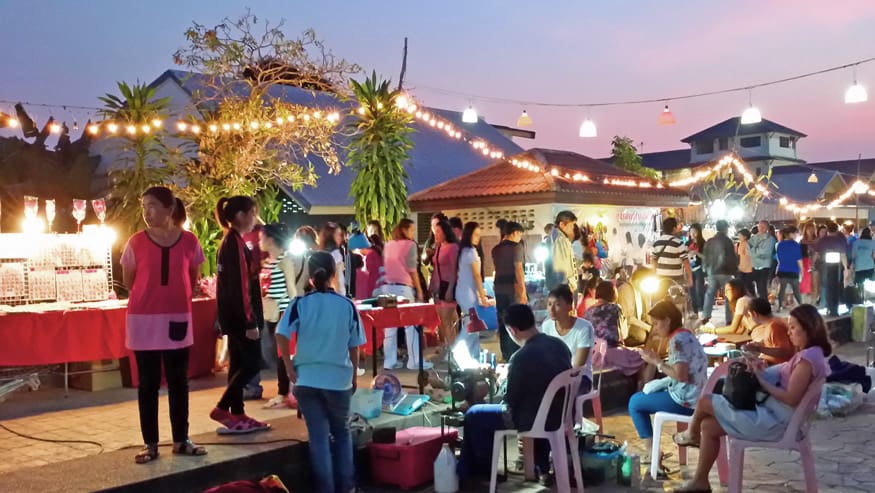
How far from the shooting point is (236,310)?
215 inches

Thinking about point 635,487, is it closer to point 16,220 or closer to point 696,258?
point 696,258

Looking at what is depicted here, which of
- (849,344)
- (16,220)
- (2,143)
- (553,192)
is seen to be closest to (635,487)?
(849,344)

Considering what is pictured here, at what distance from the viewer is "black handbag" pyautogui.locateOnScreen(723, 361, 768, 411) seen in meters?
4.98

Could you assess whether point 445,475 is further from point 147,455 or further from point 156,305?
point 156,305

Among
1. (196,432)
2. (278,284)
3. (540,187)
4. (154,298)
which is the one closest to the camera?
(154,298)

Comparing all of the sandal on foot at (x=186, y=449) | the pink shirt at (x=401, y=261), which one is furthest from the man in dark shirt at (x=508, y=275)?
the sandal on foot at (x=186, y=449)

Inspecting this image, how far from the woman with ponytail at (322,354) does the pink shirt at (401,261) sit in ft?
13.4

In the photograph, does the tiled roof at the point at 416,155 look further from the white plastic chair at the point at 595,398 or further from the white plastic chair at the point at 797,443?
the white plastic chair at the point at 797,443

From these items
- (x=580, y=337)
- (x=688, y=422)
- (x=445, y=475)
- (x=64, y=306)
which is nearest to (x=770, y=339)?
(x=688, y=422)

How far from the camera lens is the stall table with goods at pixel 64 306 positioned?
7285 millimetres

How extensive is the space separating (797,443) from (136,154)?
10.1 m

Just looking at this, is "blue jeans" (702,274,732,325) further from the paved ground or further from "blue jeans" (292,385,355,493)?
"blue jeans" (292,385,355,493)

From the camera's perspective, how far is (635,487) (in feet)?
18.5

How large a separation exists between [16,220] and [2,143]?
5.33 meters
